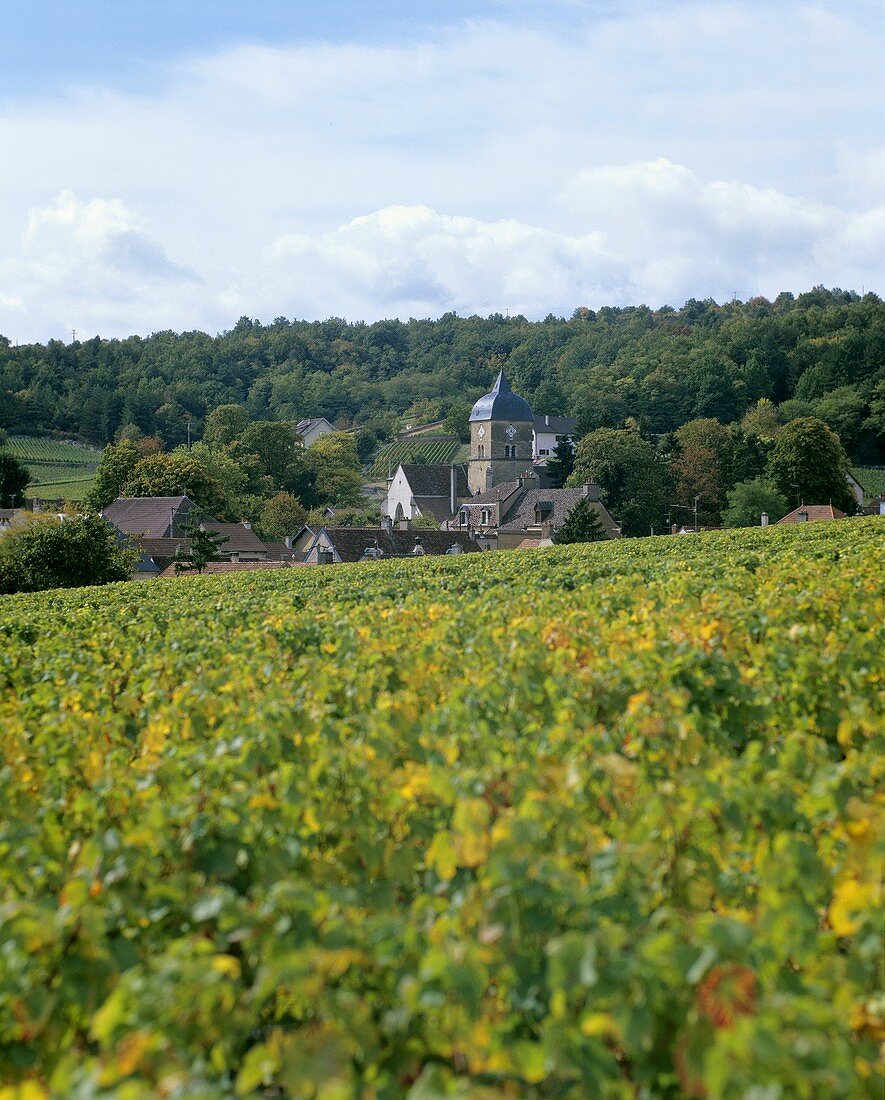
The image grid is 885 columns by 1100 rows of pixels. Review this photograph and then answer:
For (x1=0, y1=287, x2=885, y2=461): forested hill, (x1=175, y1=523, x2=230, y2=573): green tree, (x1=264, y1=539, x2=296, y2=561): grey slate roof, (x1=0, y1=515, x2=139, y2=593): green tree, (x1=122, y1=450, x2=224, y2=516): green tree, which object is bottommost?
(x1=264, y1=539, x2=296, y2=561): grey slate roof

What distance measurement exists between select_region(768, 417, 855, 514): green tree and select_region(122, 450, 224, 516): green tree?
44809 millimetres

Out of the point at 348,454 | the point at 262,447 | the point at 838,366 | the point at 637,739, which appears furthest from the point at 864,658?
the point at 838,366

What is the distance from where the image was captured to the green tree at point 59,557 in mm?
44562

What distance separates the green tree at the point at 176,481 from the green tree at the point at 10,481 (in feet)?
36.8

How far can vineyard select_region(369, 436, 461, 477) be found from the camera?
156 meters

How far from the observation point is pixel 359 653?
318 inches

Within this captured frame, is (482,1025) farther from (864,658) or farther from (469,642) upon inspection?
(469,642)

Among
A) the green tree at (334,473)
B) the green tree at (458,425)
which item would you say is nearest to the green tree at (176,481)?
the green tree at (334,473)

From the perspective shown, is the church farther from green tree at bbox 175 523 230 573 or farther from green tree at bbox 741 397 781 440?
green tree at bbox 175 523 230 573

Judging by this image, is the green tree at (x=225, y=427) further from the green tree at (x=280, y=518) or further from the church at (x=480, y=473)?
the church at (x=480, y=473)

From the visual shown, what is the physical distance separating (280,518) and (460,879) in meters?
99.1

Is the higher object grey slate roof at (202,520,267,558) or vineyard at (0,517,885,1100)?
vineyard at (0,517,885,1100)

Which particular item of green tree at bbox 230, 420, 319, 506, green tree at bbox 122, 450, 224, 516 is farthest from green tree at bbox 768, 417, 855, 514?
green tree at bbox 230, 420, 319, 506

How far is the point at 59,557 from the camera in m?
44.6
